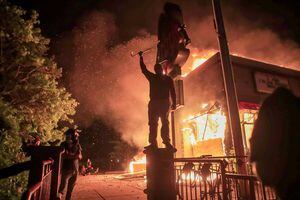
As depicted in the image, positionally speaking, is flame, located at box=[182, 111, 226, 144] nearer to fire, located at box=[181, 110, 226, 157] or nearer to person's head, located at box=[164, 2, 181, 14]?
fire, located at box=[181, 110, 226, 157]

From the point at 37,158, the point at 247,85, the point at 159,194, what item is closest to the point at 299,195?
the point at 37,158

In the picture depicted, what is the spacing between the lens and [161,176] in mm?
5164

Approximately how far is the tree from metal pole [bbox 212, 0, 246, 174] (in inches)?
247

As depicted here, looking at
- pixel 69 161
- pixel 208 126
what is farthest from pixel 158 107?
pixel 208 126

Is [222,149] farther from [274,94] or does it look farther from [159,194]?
[274,94]

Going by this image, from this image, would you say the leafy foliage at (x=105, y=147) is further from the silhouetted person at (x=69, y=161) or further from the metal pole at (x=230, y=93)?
the silhouetted person at (x=69, y=161)

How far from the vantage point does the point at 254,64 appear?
14.1 m

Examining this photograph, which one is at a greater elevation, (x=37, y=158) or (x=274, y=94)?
(x=274, y=94)

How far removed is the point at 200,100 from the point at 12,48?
10.7 meters

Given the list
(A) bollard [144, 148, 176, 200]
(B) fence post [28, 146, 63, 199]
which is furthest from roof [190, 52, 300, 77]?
(B) fence post [28, 146, 63, 199]

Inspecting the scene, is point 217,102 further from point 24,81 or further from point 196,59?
point 24,81

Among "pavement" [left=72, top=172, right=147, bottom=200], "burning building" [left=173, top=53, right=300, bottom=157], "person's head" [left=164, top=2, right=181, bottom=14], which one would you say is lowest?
"pavement" [left=72, top=172, right=147, bottom=200]

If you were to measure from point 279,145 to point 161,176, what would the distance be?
158 inches

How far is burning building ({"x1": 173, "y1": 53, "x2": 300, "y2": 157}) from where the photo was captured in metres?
12.8
